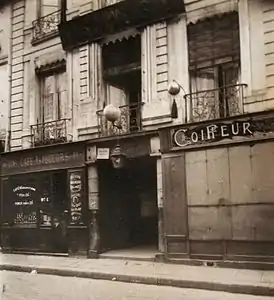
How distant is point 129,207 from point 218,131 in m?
0.28

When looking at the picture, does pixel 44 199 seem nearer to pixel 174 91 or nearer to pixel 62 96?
pixel 62 96

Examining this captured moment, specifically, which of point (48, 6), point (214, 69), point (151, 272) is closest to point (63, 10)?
point (48, 6)

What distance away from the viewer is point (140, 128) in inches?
44.5

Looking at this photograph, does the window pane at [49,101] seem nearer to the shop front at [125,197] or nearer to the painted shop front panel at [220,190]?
the shop front at [125,197]

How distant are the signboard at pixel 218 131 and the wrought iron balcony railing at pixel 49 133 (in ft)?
0.96

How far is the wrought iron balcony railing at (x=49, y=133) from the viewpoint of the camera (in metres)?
1.21

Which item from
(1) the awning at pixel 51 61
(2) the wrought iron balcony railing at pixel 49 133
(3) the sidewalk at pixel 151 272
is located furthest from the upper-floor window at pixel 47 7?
(3) the sidewalk at pixel 151 272

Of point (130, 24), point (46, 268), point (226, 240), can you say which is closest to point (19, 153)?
point (46, 268)

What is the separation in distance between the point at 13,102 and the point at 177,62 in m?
0.48

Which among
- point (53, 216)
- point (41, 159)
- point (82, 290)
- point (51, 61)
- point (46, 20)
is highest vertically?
point (46, 20)

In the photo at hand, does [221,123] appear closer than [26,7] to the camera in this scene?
Yes

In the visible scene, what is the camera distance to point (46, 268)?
1.17 m

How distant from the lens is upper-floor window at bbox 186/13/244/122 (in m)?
1.03

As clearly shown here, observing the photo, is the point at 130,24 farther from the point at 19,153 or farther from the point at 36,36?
the point at 19,153
